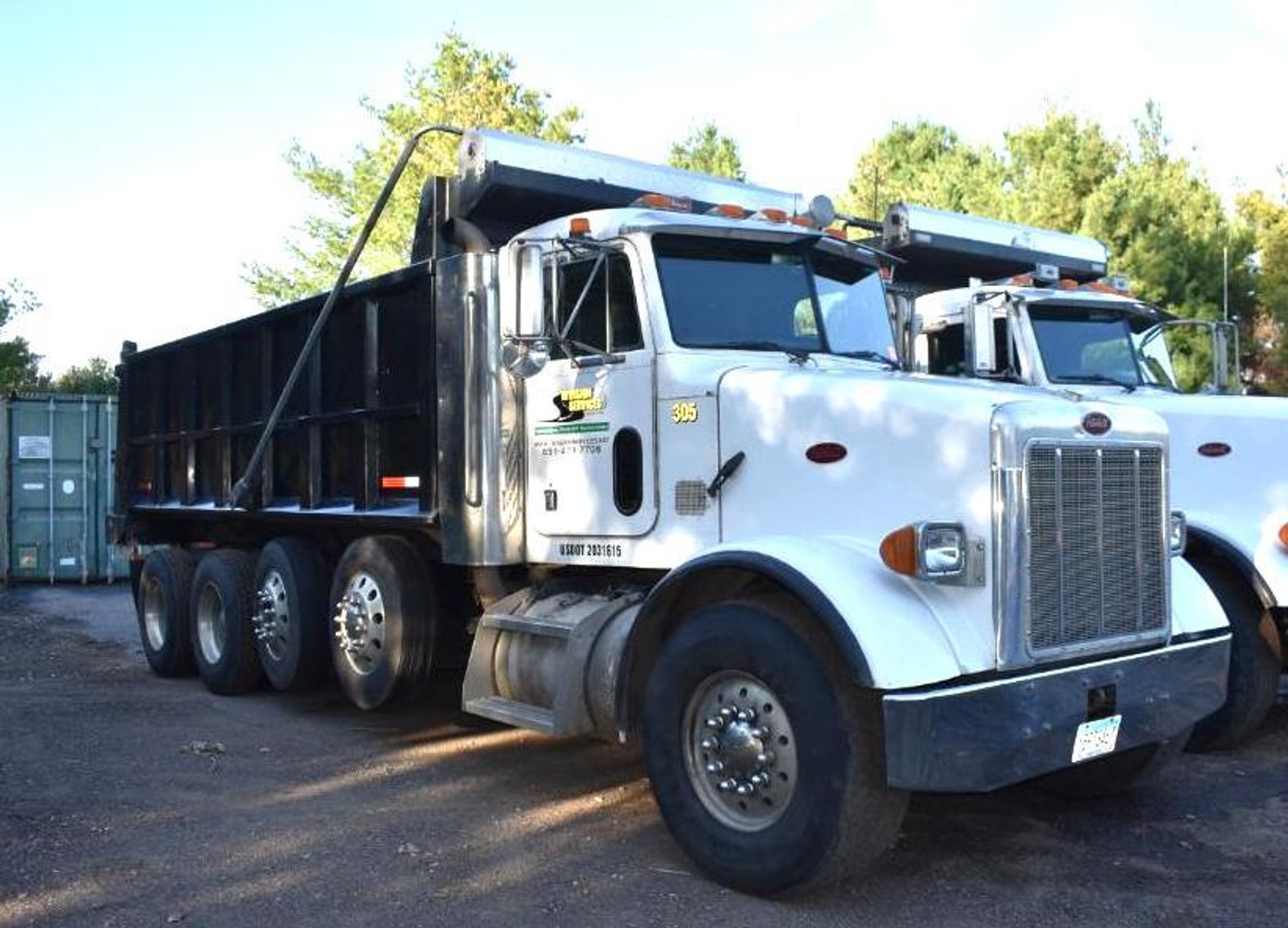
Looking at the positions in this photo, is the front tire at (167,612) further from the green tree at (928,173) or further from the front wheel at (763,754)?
the green tree at (928,173)

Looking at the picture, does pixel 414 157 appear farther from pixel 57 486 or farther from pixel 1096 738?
pixel 1096 738

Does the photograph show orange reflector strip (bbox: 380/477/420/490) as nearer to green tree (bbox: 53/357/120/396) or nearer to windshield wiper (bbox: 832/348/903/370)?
windshield wiper (bbox: 832/348/903/370)

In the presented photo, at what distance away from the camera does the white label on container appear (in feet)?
54.4

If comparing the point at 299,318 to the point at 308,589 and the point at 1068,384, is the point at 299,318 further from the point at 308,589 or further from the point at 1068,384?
the point at 1068,384

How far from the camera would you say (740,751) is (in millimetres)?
4605

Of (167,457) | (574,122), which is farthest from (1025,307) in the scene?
(574,122)

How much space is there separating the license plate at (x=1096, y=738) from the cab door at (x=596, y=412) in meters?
2.06

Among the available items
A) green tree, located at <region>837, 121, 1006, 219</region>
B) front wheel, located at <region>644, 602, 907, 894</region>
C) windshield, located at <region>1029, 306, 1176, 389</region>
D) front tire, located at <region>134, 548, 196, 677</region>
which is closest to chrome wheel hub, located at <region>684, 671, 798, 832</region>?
front wheel, located at <region>644, 602, 907, 894</region>

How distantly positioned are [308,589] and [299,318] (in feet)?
5.97

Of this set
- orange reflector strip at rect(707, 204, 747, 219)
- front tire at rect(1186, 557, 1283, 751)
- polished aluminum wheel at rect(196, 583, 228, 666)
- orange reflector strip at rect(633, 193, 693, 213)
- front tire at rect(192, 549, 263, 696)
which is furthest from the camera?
polished aluminum wheel at rect(196, 583, 228, 666)

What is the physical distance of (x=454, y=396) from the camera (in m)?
6.56

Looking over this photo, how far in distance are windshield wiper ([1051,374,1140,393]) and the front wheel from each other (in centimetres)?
412

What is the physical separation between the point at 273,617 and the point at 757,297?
4317 millimetres

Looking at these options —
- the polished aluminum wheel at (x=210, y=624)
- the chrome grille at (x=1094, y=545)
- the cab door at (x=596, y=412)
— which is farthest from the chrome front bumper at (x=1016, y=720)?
the polished aluminum wheel at (x=210, y=624)
